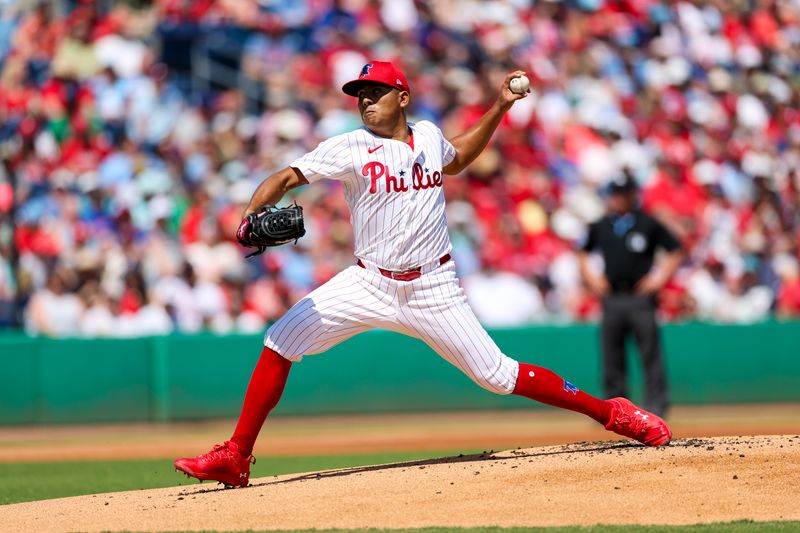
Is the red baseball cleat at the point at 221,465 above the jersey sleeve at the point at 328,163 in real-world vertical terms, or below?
below

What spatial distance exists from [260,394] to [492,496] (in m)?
1.16

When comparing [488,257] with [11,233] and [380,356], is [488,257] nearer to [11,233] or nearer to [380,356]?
[380,356]

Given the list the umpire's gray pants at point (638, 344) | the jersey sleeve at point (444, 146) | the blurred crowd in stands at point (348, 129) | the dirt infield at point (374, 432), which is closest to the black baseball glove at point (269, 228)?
the jersey sleeve at point (444, 146)

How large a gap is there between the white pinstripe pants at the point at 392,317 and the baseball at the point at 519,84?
0.91 meters

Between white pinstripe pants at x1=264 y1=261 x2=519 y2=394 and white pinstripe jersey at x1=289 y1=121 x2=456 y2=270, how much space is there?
0.36 ft

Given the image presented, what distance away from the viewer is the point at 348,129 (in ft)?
45.0

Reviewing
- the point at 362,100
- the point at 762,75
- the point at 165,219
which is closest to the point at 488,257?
the point at 165,219

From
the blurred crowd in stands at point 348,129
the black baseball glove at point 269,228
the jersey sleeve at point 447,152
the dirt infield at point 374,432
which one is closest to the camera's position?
the black baseball glove at point 269,228

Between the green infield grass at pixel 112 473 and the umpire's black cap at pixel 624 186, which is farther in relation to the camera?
the umpire's black cap at pixel 624 186

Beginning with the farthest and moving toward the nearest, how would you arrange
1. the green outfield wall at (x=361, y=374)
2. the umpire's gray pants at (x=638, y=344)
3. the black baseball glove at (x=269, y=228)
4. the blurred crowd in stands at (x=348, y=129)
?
the blurred crowd in stands at (x=348, y=129)
the green outfield wall at (x=361, y=374)
the umpire's gray pants at (x=638, y=344)
the black baseball glove at (x=269, y=228)

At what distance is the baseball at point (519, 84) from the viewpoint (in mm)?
5918

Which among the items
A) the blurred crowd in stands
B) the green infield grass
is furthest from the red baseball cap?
the blurred crowd in stands

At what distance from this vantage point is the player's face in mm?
5781

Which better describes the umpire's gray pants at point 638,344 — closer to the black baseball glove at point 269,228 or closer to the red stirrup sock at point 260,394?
the red stirrup sock at point 260,394
